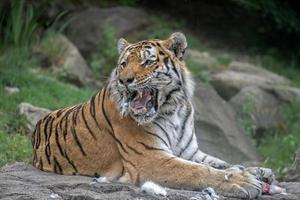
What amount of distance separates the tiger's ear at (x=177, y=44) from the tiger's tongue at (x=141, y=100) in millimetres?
447

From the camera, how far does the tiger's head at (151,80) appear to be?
244 inches

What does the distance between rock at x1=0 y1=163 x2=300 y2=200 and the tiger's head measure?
2.01 ft

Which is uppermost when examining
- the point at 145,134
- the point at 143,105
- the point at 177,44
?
the point at 177,44

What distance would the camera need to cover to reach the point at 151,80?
20.4 ft

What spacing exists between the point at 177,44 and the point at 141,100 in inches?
21.4

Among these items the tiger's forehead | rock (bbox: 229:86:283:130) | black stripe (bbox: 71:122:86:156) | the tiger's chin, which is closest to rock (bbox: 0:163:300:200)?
black stripe (bbox: 71:122:86:156)

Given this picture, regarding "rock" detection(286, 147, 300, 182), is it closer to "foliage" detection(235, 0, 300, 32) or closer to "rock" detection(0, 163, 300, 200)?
"rock" detection(0, 163, 300, 200)

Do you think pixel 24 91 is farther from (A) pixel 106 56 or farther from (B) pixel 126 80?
(B) pixel 126 80

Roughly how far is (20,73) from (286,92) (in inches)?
162

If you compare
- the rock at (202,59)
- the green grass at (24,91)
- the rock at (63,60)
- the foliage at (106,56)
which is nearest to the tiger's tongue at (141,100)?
the green grass at (24,91)

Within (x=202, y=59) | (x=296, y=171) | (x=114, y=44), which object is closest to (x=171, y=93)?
(x=296, y=171)


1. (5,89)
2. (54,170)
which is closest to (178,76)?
(54,170)

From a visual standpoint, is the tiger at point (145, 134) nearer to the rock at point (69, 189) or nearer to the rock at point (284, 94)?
the rock at point (69, 189)

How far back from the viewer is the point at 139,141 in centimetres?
630
